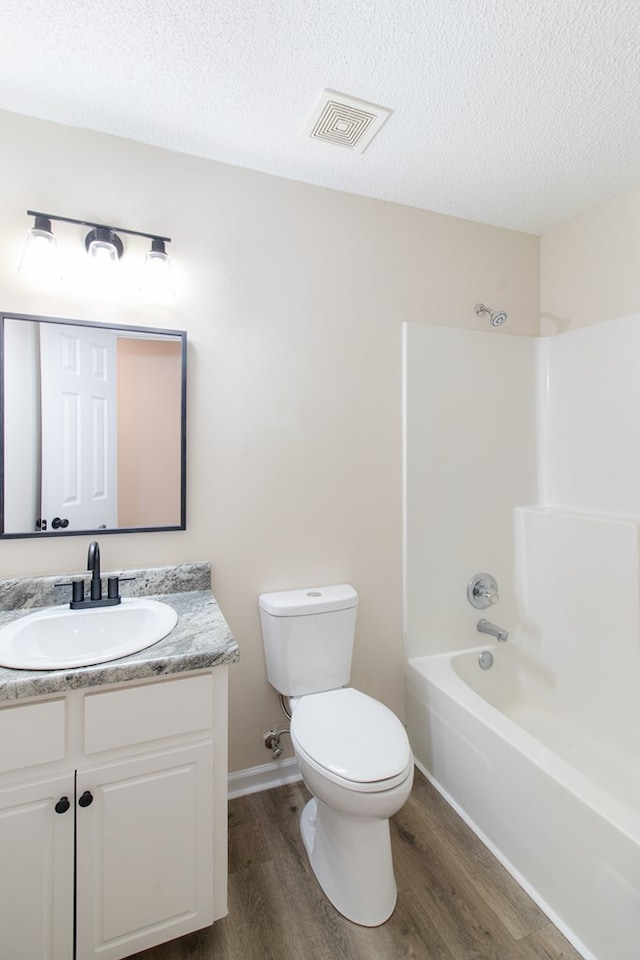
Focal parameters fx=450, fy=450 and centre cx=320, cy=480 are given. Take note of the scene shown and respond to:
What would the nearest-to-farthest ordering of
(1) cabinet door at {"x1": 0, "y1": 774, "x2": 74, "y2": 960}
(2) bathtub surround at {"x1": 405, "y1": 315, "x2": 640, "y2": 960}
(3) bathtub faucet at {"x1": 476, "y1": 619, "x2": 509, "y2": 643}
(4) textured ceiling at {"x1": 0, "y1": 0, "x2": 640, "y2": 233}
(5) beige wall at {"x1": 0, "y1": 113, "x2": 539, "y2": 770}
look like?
(1) cabinet door at {"x1": 0, "y1": 774, "x2": 74, "y2": 960} < (4) textured ceiling at {"x1": 0, "y1": 0, "x2": 640, "y2": 233} < (5) beige wall at {"x1": 0, "y1": 113, "x2": 539, "y2": 770} < (2) bathtub surround at {"x1": 405, "y1": 315, "x2": 640, "y2": 960} < (3) bathtub faucet at {"x1": 476, "y1": 619, "x2": 509, "y2": 643}

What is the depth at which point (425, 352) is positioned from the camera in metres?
2.03

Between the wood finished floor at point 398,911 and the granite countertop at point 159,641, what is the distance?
833mm

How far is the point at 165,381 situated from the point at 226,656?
1.00 meters

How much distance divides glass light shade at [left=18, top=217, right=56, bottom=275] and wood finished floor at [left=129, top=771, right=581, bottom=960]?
2.03 metres

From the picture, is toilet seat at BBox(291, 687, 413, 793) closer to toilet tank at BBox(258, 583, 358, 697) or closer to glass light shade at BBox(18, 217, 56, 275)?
toilet tank at BBox(258, 583, 358, 697)

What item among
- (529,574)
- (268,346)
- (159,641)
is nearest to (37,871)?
(159,641)

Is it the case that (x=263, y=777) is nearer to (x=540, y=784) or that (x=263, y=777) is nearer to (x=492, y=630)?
(x=540, y=784)

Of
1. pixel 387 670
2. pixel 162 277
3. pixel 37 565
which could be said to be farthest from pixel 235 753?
pixel 162 277

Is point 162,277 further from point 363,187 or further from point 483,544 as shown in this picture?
point 483,544

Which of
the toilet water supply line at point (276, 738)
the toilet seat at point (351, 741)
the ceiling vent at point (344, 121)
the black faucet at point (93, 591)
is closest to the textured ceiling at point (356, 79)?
the ceiling vent at point (344, 121)

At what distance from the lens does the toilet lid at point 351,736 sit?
1.27 metres

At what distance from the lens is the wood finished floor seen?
4.03ft

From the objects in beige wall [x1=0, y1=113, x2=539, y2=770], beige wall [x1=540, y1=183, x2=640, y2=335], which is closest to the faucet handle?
beige wall [x1=0, y1=113, x2=539, y2=770]

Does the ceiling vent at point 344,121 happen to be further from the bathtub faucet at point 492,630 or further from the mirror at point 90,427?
the bathtub faucet at point 492,630
